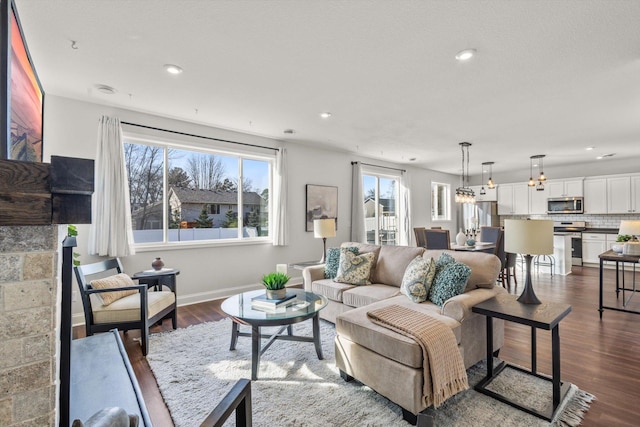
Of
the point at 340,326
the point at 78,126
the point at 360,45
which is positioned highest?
the point at 360,45

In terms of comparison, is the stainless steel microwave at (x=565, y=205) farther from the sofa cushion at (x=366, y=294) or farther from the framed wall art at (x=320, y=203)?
the sofa cushion at (x=366, y=294)

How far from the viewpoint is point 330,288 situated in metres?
3.47

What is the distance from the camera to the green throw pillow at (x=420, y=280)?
278cm

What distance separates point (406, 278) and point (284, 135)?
3163 millimetres

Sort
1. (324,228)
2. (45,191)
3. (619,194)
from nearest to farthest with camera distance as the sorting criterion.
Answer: (45,191)
(324,228)
(619,194)

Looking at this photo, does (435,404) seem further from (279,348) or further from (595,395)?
(279,348)

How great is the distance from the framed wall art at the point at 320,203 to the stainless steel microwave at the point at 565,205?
19.4ft

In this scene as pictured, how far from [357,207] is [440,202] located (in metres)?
3.82

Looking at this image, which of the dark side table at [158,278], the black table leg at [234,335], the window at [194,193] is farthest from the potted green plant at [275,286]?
the window at [194,193]

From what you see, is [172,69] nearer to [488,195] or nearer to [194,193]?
[194,193]

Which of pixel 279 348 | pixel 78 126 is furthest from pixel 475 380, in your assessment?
pixel 78 126

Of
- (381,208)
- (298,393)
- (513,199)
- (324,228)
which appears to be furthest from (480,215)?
(298,393)

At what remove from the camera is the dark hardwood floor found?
200 cm

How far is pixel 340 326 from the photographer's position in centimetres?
234
